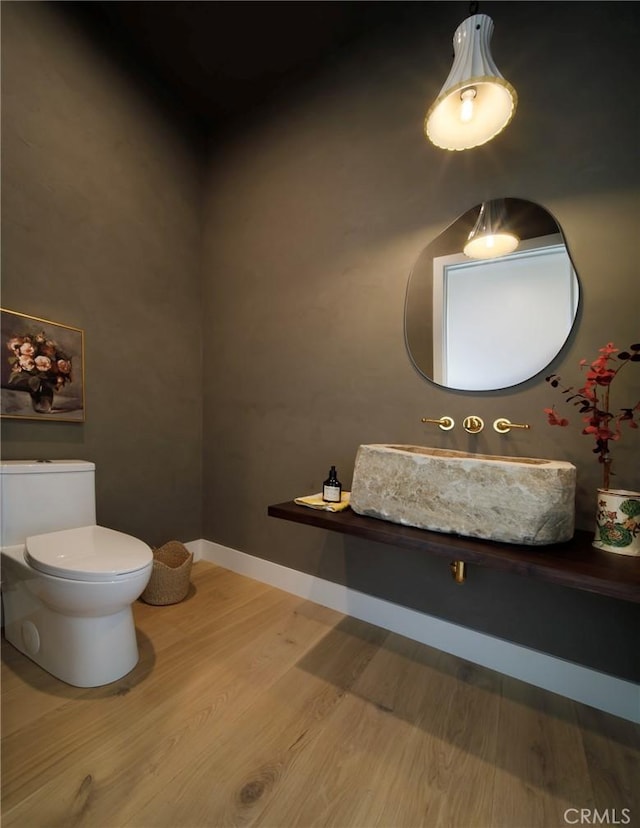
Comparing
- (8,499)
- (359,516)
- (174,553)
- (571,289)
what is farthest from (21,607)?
(571,289)

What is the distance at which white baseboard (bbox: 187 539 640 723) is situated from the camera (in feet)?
4.02

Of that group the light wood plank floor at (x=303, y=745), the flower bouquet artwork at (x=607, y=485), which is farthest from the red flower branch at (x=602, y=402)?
the light wood plank floor at (x=303, y=745)

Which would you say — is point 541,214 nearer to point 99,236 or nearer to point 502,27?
point 502,27

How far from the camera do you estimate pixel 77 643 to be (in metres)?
1.24

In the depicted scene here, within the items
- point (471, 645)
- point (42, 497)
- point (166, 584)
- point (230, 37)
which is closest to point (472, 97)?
point (230, 37)

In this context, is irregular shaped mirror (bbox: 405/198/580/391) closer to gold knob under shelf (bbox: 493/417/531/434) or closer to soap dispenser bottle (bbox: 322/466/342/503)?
gold knob under shelf (bbox: 493/417/531/434)

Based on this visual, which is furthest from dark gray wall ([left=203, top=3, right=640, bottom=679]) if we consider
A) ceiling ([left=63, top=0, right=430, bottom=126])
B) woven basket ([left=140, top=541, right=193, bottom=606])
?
woven basket ([left=140, top=541, right=193, bottom=606])

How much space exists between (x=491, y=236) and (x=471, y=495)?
1.08m

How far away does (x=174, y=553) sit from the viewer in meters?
2.08

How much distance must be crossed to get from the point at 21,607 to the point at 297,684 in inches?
44.8

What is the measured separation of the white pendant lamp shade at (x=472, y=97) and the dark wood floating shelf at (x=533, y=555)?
53.8 inches

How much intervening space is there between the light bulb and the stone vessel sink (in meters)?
1.13

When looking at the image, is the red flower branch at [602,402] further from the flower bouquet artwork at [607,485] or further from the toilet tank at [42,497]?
the toilet tank at [42,497]

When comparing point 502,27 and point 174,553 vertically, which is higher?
point 502,27
